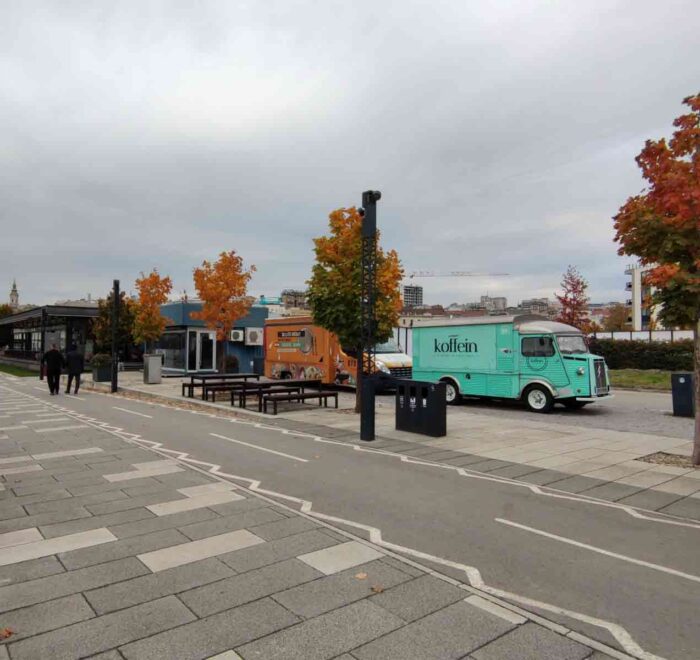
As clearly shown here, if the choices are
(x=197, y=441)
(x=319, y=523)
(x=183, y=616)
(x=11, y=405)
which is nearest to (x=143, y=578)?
(x=183, y=616)

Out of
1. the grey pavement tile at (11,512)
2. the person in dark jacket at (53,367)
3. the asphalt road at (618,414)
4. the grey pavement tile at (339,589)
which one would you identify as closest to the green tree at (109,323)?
the person in dark jacket at (53,367)

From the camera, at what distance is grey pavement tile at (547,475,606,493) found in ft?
23.6

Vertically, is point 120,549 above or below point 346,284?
below

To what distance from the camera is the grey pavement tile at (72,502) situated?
234 inches

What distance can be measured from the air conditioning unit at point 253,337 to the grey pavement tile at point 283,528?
27.2 meters

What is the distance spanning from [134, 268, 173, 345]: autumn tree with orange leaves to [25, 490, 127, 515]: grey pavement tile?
24313 millimetres

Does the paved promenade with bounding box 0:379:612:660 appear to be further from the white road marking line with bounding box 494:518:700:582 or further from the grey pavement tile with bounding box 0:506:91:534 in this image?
the white road marking line with bounding box 494:518:700:582

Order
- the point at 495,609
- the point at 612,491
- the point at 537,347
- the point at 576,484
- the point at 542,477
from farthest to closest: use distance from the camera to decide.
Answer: the point at 537,347, the point at 542,477, the point at 576,484, the point at 612,491, the point at 495,609

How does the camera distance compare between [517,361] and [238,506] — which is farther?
[517,361]

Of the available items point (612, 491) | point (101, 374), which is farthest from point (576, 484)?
point (101, 374)

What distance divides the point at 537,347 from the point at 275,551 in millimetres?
12280

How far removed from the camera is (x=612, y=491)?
709cm

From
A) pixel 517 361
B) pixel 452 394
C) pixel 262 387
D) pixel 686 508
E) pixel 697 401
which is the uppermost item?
pixel 517 361

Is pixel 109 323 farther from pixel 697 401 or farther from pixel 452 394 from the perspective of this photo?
pixel 697 401
